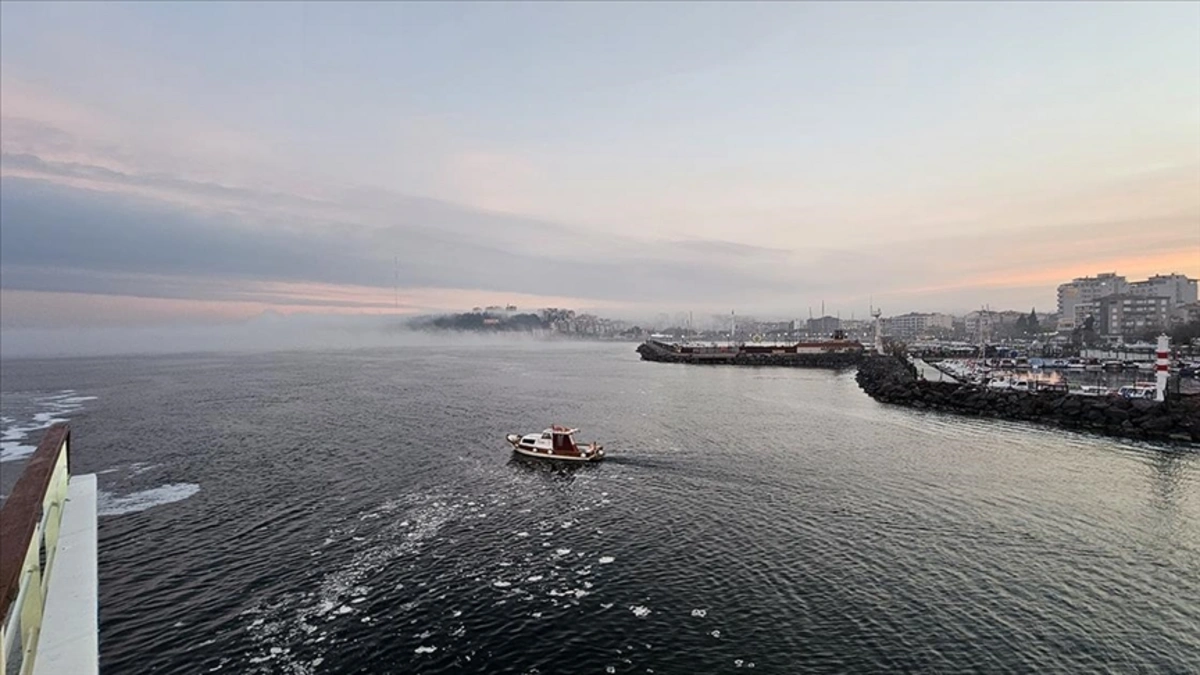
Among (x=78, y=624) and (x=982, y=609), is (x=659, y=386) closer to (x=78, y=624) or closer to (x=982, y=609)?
(x=982, y=609)

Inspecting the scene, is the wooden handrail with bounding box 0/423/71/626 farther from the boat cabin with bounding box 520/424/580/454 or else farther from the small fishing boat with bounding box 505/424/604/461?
the boat cabin with bounding box 520/424/580/454

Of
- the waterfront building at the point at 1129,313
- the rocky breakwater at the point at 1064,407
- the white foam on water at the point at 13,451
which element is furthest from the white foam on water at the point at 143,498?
the waterfront building at the point at 1129,313

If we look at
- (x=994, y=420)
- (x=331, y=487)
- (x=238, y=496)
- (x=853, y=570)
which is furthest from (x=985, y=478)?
(x=238, y=496)

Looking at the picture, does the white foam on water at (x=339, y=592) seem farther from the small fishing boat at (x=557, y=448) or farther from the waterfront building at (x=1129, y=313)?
the waterfront building at (x=1129, y=313)

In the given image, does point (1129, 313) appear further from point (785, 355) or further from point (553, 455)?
point (553, 455)

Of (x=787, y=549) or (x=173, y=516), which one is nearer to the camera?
(x=787, y=549)

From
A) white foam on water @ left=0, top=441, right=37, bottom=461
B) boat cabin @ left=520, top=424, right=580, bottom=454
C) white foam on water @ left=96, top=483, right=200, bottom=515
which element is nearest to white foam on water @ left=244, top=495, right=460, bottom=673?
white foam on water @ left=96, top=483, right=200, bottom=515
